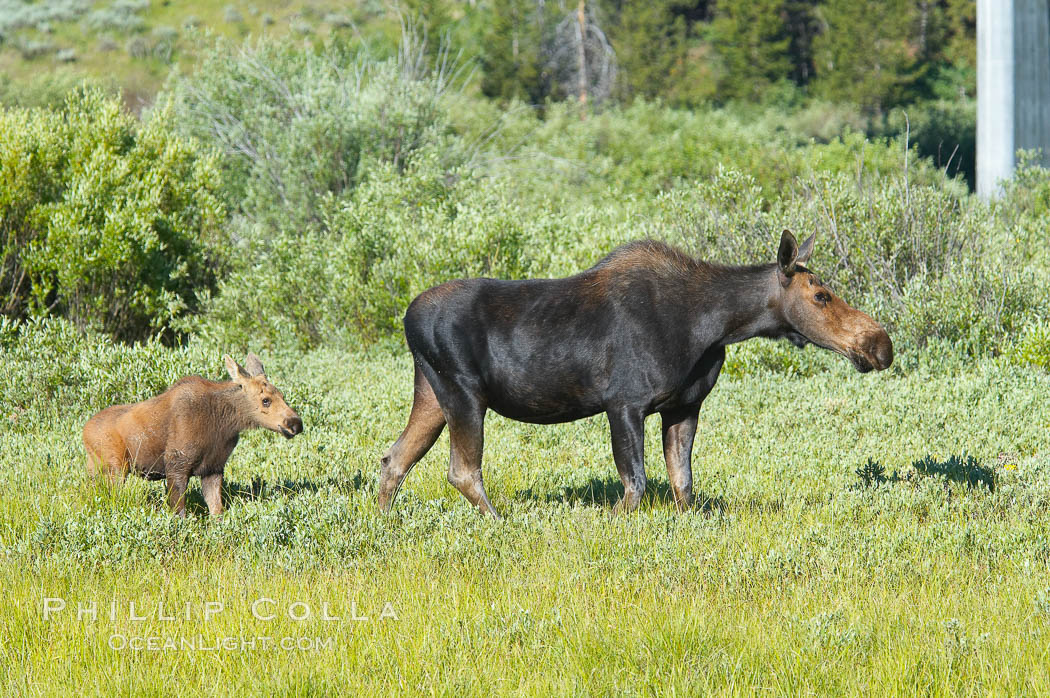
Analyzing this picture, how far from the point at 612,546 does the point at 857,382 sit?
6.73 m

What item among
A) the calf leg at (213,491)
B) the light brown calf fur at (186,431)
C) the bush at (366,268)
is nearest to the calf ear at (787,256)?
the light brown calf fur at (186,431)

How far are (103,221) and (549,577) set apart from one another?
13972 millimetres

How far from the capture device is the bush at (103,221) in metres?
16.7

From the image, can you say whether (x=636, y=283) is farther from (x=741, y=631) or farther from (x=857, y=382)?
(x=857, y=382)

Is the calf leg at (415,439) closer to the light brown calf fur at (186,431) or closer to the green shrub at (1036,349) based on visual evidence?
the light brown calf fur at (186,431)

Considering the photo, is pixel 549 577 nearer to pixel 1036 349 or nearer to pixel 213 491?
pixel 213 491

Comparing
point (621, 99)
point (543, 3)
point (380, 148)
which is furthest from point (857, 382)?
point (543, 3)

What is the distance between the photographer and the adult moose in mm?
6414

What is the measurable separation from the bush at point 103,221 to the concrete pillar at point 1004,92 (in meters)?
19.6

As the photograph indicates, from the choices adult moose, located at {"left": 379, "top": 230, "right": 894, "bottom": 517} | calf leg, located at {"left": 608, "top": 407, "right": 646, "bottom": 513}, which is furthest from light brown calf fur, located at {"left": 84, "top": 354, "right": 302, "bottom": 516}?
calf leg, located at {"left": 608, "top": 407, "right": 646, "bottom": 513}

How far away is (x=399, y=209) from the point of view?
754 inches

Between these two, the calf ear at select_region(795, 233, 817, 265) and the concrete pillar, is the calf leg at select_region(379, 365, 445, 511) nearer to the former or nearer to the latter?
the calf ear at select_region(795, 233, 817, 265)

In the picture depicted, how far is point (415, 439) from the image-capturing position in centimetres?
700

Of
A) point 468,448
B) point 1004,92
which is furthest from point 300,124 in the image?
point 468,448
